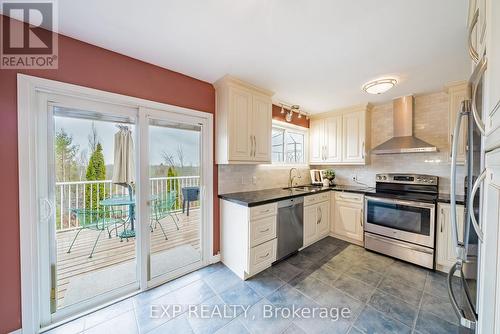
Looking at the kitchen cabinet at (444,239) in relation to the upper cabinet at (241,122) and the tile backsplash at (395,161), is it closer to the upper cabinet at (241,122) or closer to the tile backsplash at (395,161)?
the tile backsplash at (395,161)

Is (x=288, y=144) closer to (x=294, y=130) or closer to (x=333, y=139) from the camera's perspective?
(x=294, y=130)

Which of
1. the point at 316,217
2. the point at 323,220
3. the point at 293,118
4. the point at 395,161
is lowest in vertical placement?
the point at 323,220

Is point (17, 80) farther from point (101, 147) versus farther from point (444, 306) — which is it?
point (444, 306)

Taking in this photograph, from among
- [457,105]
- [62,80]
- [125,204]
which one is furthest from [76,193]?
[457,105]

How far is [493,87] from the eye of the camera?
65 centimetres

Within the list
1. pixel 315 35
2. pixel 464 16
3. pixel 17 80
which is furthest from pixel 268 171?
pixel 17 80

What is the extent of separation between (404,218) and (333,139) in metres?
1.74

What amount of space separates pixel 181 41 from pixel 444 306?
138 inches

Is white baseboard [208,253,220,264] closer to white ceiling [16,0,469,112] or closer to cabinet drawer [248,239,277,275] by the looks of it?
cabinet drawer [248,239,277,275]

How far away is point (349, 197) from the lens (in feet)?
10.5

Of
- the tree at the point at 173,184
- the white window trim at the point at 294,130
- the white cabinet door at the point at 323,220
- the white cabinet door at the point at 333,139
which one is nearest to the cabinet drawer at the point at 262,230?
the tree at the point at 173,184

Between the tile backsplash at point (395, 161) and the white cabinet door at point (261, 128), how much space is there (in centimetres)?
36

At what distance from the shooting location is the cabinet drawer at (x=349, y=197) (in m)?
3.07

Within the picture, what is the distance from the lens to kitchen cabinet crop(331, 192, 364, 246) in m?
3.07
